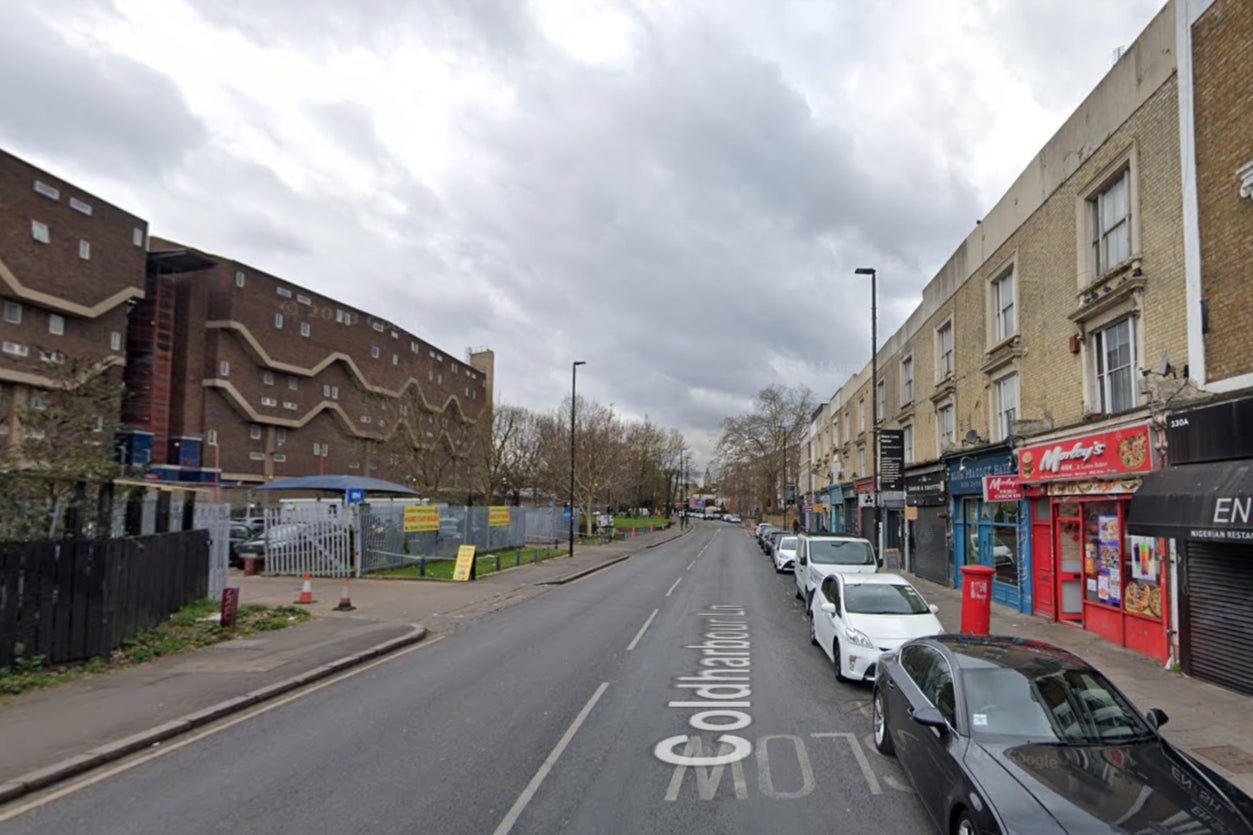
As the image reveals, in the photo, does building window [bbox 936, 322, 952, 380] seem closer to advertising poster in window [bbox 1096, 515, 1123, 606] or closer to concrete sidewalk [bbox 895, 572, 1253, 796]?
advertising poster in window [bbox 1096, 515, 1123, 606]

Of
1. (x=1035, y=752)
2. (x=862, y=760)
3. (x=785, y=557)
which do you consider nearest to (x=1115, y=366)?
(x=862, y=760)

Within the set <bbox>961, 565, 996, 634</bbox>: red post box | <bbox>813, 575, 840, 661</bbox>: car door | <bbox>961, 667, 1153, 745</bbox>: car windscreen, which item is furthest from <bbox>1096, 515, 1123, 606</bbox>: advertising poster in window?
<bbox>961, 667, 1153, 745</bbox>: car windscreen

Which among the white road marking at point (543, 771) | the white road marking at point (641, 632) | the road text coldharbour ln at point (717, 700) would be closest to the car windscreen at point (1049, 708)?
the road text coldharbour ln at point (717, 700)

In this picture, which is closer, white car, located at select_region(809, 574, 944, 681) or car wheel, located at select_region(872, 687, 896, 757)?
car wheel, located at select_region(872, 687, 896, 757)

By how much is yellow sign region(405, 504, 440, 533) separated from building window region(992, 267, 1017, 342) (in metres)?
19.3

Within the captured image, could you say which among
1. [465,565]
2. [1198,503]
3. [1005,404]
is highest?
[1005,404]

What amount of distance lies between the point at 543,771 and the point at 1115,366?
1237 centimetres

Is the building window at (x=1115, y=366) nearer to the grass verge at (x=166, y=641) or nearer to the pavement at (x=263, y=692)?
the pavement at (x=263, y=692)

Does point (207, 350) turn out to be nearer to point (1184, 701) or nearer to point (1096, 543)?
point (1096, 543)

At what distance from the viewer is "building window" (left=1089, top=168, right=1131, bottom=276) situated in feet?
42.5

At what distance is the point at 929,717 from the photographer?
17.0 ft

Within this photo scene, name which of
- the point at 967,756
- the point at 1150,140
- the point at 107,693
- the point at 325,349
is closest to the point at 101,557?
the point at 107,693

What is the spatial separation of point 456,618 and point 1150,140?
15.5m

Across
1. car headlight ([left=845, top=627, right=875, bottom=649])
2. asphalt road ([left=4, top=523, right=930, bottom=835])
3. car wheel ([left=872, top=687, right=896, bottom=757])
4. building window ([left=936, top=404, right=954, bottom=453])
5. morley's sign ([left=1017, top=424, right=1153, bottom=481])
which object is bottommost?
asphalt road ([left=4, top=523, right=930, bottom=835])
